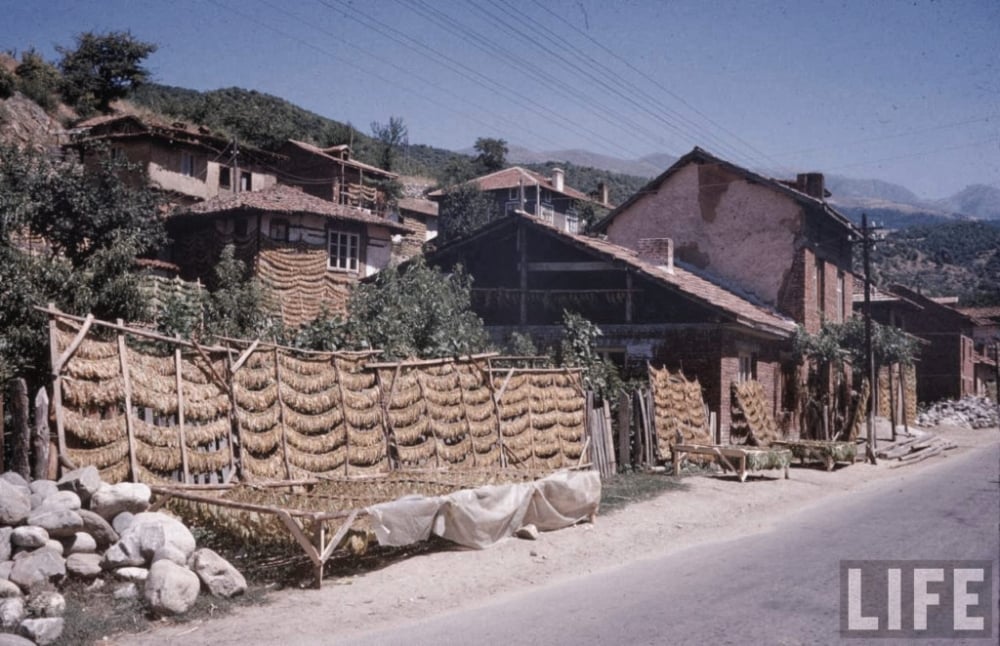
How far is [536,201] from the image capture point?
5425 centimetres

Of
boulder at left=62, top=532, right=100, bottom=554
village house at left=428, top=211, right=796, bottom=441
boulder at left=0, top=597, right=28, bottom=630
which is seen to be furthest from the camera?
village house at left=428, top=211, right=796, bottom=441

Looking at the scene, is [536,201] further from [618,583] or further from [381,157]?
[618,583]

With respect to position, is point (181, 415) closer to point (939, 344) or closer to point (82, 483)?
point (82, 483)

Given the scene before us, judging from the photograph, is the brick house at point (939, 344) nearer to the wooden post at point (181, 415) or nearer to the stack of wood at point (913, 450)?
the stack of wood at point (913, 450)

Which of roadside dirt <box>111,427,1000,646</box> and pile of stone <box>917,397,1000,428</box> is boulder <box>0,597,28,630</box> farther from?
pile of stone <box>917,397,1000,428</box>

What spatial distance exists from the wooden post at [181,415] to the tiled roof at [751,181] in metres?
21.5

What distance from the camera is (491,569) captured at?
9023mm

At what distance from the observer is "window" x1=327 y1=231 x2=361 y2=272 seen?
1380 inches

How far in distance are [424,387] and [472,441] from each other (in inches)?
54.9

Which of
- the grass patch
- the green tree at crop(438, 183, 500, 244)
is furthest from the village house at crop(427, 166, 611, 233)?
the grass patch

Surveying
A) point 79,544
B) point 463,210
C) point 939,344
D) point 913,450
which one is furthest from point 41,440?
point 939,344

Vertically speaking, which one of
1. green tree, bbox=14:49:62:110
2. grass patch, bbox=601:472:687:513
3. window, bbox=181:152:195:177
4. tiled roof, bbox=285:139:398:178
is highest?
green tree, bbox=14:49:62:110

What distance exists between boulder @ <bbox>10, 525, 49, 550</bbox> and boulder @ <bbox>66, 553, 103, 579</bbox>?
298mm

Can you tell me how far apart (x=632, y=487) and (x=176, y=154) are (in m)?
33.7
